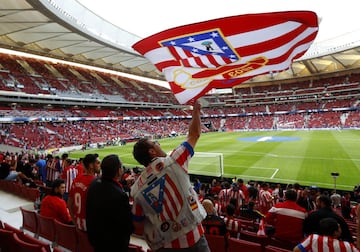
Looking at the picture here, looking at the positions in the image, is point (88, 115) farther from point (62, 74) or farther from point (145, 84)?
point (145, 84)

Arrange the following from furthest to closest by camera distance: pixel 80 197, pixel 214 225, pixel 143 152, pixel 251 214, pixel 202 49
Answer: pixel 251 214, pixel 202 49, pixel 214 225, pixel 80 197, pixel 143 152

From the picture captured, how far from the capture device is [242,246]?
3.42 meters

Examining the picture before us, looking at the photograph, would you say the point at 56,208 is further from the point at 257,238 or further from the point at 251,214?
the point at 251,214

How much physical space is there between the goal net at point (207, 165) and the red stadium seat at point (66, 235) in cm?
1196

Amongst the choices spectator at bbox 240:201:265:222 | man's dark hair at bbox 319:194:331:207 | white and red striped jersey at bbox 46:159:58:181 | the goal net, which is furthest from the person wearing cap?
the goal net

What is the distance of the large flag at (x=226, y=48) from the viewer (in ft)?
16.0

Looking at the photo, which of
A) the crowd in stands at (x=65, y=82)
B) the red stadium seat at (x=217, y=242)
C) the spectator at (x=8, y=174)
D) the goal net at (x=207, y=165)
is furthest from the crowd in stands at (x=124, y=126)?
the red stadium seat at (x=217, y=242)

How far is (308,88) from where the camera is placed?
61.3m

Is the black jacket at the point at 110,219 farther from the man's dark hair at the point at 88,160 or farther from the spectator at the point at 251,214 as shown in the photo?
the spectator at the point at 251,214

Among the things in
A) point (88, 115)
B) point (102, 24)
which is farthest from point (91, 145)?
point (102, 24)

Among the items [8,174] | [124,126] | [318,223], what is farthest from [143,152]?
[124,126]

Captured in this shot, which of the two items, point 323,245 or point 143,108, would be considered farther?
point 143,108

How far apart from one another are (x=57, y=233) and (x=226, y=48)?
4960 millimetres

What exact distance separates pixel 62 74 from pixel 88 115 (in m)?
11.6
